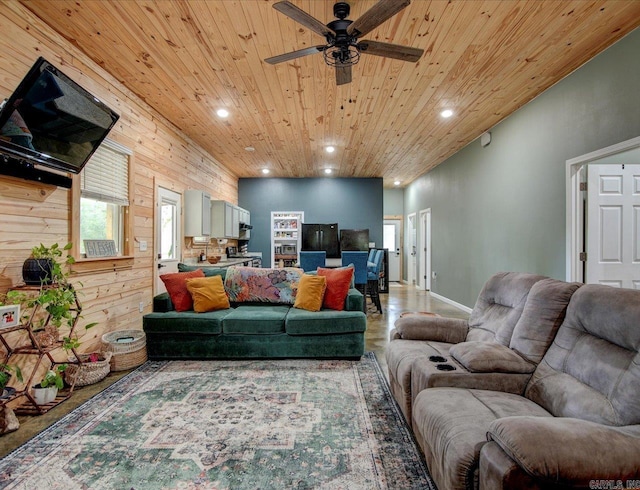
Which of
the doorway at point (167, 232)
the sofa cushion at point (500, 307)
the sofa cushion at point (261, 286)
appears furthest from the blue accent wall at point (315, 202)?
the sofa cushion at point (500, 307)

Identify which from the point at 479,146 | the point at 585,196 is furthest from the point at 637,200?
the point at 479,146

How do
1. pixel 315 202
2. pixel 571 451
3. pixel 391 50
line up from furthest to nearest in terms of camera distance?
pixel 315 202 < pixel 391 50 < pixel 571 451

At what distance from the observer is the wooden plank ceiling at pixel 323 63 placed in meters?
2.45

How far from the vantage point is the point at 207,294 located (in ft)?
12.1

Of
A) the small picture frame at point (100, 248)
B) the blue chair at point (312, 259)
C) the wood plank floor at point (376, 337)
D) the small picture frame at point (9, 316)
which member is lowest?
the wood plank floor at point (376, 337)

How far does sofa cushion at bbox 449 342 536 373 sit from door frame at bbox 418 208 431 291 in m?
6.52

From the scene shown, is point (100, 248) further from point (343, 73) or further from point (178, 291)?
point (343, 73)

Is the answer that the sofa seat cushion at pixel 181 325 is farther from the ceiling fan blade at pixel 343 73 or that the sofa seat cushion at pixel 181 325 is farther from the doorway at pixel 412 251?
the doorway at pixel 412 251

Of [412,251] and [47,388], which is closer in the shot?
[47,388]

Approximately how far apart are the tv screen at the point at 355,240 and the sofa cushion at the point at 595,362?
21.3 ft

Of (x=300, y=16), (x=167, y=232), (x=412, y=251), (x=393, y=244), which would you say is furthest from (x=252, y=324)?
(x=393, y=244)

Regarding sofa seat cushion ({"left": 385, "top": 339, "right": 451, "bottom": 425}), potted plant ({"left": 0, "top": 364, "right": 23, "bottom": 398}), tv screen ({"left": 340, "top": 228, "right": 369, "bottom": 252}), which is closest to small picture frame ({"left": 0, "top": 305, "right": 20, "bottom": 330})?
potted plant ({"left": 0, "top": 364, "right": 23, "bottom": 398})

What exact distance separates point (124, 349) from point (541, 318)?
11.2 feet

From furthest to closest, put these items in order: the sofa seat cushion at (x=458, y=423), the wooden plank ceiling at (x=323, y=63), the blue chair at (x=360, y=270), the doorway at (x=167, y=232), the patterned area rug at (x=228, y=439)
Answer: the blue chair at (x=360, y=270)
the doorway at (x=167, y=232)
the wooden plank ceiling at (x=323, y=63)
the patterned area rug at (x=228, y=439)
the sofa seat cushion at (x=458, y=423)
